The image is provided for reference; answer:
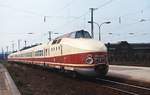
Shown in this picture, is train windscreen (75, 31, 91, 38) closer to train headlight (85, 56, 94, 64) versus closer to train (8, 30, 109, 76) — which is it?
train (8, 30, 109, 76)

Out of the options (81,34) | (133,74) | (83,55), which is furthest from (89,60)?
(133,74)

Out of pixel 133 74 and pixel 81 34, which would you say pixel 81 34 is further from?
pixel 133 74

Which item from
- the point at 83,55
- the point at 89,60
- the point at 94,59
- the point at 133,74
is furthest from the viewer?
the point at 133,74

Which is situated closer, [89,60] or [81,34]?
[89,60]

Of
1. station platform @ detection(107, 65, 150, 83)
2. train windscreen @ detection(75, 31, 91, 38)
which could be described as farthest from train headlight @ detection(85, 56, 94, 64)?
station platform @ detection(107, 65, 150, 83)

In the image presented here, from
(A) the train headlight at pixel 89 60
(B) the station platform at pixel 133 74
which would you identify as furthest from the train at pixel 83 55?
(B) the station platform at pixel 133 74

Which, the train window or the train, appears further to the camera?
the train window

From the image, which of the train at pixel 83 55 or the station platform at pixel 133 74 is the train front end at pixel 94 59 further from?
the station platform at pixel 133 74

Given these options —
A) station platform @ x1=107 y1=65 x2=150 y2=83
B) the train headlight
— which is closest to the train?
the train headlight

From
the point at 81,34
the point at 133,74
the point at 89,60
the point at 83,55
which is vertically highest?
the point at 81,34

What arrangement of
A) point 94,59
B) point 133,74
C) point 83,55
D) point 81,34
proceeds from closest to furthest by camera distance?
point 94,59, point 83,55, point 81,34, point 133,74

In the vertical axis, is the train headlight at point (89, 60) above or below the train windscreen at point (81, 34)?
below

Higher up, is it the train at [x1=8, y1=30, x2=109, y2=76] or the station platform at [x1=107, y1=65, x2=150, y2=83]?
the train at [x1=8, y1=30, x2=109, y2=76]

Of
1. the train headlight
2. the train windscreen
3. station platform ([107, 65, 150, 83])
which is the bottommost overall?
station platform ([107, 65, 150, 83])
